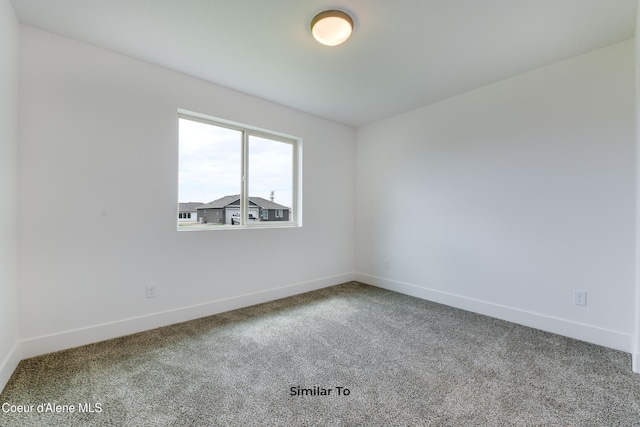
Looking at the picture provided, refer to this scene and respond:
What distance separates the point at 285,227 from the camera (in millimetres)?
3389

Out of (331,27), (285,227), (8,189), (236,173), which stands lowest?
(285,227)

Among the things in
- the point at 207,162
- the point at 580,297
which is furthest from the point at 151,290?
the point at 580,297

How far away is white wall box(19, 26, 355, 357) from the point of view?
1.97m

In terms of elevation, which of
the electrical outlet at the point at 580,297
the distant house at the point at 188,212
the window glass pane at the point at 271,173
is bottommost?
the electrical outlet at the point at 580,297

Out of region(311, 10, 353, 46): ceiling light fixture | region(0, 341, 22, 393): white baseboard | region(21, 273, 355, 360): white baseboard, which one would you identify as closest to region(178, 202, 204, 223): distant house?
region(21, 273, 355, 360): white baseboard

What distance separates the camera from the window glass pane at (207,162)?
8.98 ft

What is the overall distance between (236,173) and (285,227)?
861 millimetres

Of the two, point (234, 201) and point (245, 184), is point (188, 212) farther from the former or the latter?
point (245, 184)

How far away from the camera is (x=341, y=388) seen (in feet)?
5.35

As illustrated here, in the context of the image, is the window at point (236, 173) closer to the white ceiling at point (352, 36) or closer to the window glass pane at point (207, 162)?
the window glass pane at point (207, 162)

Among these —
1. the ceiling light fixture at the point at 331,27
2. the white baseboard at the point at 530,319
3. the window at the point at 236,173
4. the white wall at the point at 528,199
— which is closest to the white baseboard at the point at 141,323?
the window at the point at 236,173

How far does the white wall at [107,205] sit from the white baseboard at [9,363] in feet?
0.28

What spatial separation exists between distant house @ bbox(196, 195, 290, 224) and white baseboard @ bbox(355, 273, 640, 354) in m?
1.77

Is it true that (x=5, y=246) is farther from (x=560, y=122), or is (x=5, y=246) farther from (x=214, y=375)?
(x=560, y=122)
